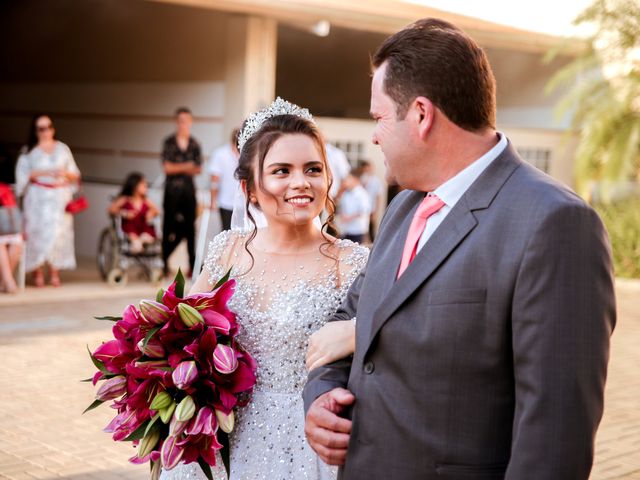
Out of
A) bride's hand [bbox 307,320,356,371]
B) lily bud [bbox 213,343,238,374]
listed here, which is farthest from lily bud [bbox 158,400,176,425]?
bride's hand [bbox 307,320,356,371]

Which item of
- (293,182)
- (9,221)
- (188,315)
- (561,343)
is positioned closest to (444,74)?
(561,343)

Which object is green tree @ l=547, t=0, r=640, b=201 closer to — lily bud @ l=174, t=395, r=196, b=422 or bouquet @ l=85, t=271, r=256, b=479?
bouquet @ l=85, t=271, r=256, b=479

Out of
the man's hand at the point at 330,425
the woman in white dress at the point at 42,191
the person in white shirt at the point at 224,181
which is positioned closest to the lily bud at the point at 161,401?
the man's hand at the point at 330,425

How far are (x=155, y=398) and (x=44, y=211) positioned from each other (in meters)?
9.98

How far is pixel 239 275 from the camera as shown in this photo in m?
3.97

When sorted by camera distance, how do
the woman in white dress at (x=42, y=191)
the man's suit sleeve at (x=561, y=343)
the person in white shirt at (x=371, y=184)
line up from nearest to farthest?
the man's suit sleeve at (x=561, y=343) < the woman in white dress at (x=42, y=191) < the person in white shirt at (x=371, y=184)

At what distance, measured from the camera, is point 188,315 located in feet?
10.8

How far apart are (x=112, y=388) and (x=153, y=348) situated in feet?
0.80

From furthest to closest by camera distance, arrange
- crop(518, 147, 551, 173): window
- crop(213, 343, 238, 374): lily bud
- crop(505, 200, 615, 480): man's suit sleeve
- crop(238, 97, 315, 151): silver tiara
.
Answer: crop(518, 147, 551, 173): window < crop(238, 97, 315, 151): silver tiara < crop(213, 343, 238, 374): lily bud < crop(505, 200, 615, 480): man's suit sleeve

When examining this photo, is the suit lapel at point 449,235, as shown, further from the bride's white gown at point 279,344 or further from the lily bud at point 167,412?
the bride's white gown at point 279,344

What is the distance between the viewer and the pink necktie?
7.97ft

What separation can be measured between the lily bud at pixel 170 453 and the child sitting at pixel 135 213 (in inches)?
398

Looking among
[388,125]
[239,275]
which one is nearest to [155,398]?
[239,275]

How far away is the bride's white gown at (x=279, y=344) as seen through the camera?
384 centimetres
